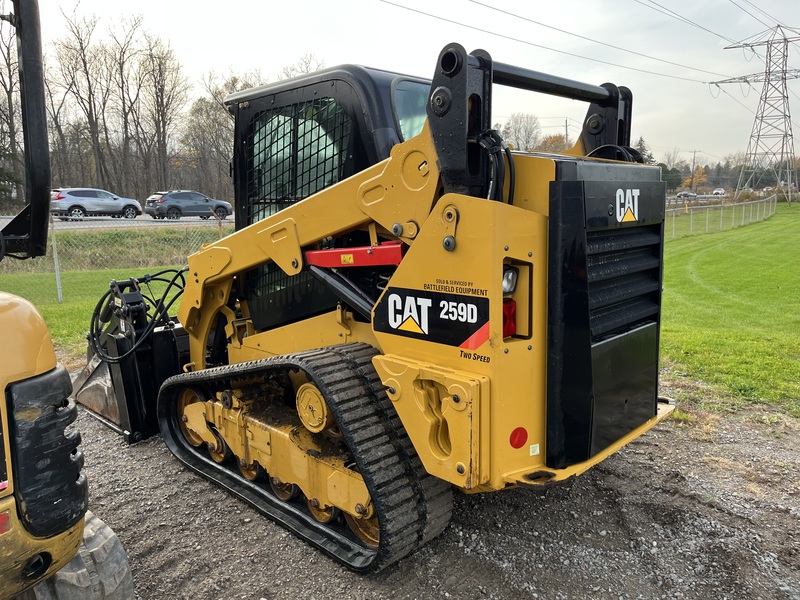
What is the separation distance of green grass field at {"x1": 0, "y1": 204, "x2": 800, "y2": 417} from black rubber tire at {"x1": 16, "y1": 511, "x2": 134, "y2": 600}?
4.97m

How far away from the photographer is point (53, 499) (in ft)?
7.24

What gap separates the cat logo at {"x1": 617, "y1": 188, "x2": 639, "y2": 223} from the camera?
299 cm

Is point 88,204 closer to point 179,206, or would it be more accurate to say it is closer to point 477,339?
point 179,206

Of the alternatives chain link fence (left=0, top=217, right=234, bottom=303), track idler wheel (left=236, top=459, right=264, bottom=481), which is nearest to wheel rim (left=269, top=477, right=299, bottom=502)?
track idler wheel (left=236, top=459, right=264, bottom=481)

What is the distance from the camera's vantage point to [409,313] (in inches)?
118

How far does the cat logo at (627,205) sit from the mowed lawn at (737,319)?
3.43 m

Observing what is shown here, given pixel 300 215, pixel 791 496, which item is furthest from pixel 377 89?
pixel 791 496

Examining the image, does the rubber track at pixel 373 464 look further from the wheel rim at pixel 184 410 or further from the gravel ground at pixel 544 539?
the wheel rim at pixel 184 410

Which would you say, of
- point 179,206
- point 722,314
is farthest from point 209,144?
point 722,314

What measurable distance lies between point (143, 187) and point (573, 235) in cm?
4805

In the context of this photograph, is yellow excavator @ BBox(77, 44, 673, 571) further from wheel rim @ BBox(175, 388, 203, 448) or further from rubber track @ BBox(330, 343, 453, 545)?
wheel rim @ BBox(175, 388, 203, 448)

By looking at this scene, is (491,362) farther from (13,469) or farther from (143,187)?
(143,187)

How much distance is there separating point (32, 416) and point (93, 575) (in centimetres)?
87

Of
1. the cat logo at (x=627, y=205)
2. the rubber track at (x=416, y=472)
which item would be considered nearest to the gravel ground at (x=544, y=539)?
the rubber track at (x=416, y=472)
